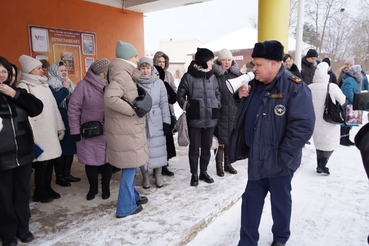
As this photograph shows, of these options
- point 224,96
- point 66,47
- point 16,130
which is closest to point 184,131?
point 224,96

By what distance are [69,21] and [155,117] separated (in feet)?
12.7

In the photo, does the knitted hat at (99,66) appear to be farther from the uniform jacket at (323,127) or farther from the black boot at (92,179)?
the uniform jacket at (323,127)

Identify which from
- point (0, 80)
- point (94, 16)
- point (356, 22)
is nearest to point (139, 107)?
point (0, 80)

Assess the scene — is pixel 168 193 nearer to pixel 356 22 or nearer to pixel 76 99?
pixel 76 99

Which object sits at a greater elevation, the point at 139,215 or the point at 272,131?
the point at 272,131

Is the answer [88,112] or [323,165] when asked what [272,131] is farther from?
[323,165]

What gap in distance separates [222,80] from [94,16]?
13.6 feet

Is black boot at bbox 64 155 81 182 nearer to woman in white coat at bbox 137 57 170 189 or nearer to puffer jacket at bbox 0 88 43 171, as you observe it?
woman in white coat at bbox 137 57 170 189

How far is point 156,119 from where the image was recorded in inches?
143

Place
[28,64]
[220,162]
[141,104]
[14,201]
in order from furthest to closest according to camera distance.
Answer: [220,162]
[28,64]
[141,104]
[14,201]

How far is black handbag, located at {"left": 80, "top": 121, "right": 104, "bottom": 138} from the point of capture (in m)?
3.28

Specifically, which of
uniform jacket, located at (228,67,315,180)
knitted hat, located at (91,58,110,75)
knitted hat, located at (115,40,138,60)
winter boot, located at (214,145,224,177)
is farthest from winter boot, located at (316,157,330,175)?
knitted hat, located at (91,58,110,75)

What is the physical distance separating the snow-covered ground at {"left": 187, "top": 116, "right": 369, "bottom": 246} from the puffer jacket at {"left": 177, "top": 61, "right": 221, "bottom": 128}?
124 centimetres

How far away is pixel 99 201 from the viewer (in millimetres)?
3393
